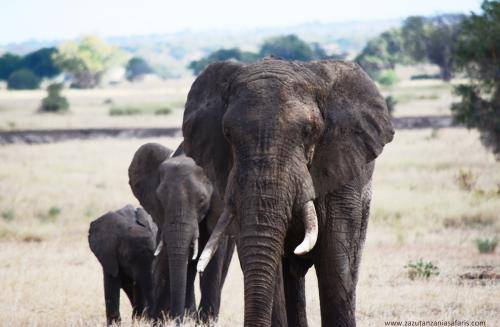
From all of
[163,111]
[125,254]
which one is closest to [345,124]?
[125,254]

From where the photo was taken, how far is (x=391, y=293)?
11.9 metres

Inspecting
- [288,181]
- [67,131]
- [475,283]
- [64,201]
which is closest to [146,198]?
[475,283]

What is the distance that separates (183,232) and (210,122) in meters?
3.13

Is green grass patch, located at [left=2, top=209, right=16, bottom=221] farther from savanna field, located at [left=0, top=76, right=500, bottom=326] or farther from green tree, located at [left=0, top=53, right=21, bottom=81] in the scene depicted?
green tree, located at [left=0, top=53, right=21, bottom=81]

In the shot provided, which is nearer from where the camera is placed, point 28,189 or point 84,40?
point 28,189

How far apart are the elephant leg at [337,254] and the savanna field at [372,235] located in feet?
9.41

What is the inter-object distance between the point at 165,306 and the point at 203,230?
2.67ft

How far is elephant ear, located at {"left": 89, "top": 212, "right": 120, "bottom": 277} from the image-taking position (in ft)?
36.4

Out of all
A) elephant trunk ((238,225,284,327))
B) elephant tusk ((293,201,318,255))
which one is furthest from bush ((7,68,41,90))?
elephant trunk ((238,225,284,327))

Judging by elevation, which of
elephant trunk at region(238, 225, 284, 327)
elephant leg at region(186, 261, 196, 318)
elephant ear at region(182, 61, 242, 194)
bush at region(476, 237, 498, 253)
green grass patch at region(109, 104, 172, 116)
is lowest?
green grass patch at region(109, 104, 172, 116)

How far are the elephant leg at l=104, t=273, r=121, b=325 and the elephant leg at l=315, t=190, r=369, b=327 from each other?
355 centimetres

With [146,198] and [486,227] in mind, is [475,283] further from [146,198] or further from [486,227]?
[486,227]

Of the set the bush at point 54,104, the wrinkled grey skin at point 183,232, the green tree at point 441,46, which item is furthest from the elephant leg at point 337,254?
the green tree at point 441,46

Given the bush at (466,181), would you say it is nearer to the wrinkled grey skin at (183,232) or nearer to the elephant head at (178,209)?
the wrinkled grey skin at (183,232)
